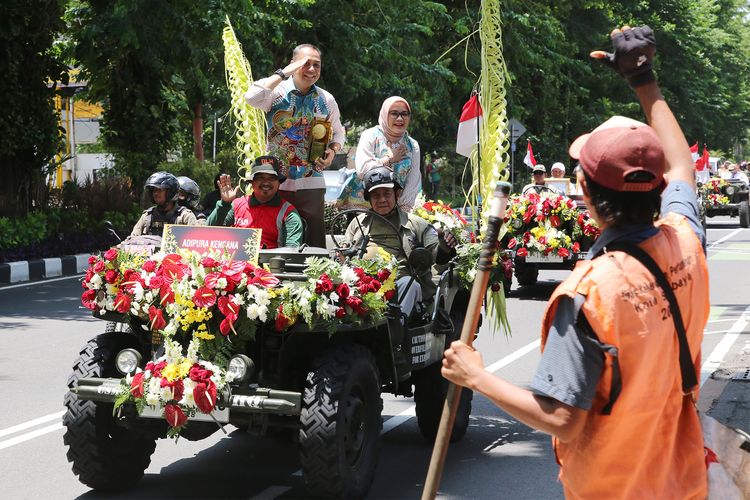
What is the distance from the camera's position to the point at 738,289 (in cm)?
1762

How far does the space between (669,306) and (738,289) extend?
51.0 feet

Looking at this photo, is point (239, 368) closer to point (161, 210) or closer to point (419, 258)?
point (419, 258)

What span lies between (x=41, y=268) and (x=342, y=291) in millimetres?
13119

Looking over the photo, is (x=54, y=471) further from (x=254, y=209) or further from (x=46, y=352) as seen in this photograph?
(x=46, y=352)

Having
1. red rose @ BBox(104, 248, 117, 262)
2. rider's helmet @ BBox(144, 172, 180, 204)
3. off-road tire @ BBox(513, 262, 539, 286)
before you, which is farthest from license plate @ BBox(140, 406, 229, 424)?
off-road tire @ BBox(513, 262, 539, 286)

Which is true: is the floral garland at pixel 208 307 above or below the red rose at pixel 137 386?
above

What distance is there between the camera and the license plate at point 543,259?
16.5m

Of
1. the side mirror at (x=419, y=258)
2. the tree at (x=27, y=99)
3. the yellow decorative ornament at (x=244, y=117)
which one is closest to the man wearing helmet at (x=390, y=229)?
the side mirror at (x=419, y=258)

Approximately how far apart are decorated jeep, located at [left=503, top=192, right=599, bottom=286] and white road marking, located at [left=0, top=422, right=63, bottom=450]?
9479 mm

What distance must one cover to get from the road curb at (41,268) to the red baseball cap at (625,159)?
49.4 feet

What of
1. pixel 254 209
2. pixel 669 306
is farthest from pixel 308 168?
pixel 669 306

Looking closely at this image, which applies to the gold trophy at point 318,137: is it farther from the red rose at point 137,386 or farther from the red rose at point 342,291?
the red rose at point 137,386

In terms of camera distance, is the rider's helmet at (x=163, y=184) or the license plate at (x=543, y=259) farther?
the license plate at (x=543, y=259)

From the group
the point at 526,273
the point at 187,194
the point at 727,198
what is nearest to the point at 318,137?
the point at 187,194
